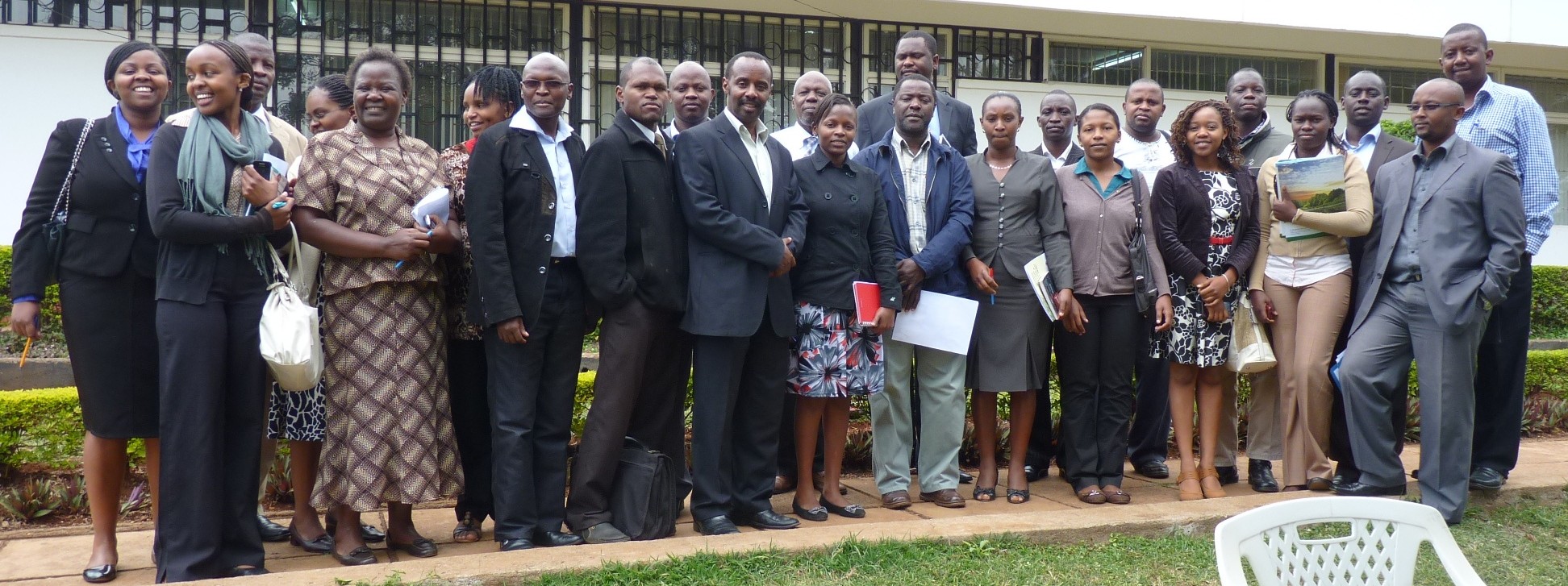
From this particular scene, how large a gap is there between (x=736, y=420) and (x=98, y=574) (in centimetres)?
237

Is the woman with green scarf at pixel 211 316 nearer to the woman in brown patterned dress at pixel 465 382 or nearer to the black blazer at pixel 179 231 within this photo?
the black blazer at pixel 179 231

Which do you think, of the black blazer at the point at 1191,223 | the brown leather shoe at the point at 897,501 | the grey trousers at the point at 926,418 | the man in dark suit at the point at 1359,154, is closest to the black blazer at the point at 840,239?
the grey trousers at the point at 926,418

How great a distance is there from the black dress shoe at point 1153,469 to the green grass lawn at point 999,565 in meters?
1.37

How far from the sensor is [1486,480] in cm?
532

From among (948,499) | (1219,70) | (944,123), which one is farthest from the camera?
(1219,70)

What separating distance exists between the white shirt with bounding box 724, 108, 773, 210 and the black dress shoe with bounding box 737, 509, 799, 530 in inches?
49.5

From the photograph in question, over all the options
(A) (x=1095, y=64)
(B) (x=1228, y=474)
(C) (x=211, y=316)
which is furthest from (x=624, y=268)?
(A) (x=1095, y=64)

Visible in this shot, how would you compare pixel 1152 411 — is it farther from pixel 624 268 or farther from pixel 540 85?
pixel 540 85

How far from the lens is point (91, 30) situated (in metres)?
9.20

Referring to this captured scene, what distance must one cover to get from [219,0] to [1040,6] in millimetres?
7324

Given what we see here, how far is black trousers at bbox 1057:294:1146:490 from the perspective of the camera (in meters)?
5.35

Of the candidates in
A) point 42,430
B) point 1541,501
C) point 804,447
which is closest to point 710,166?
point 804,447

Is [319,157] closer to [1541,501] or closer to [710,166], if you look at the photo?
[710,166]

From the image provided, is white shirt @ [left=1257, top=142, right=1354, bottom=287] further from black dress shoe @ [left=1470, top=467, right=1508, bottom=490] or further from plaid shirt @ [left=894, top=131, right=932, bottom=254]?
plaid shirt @ [left=894, top=131, right=932, bottom=254]
